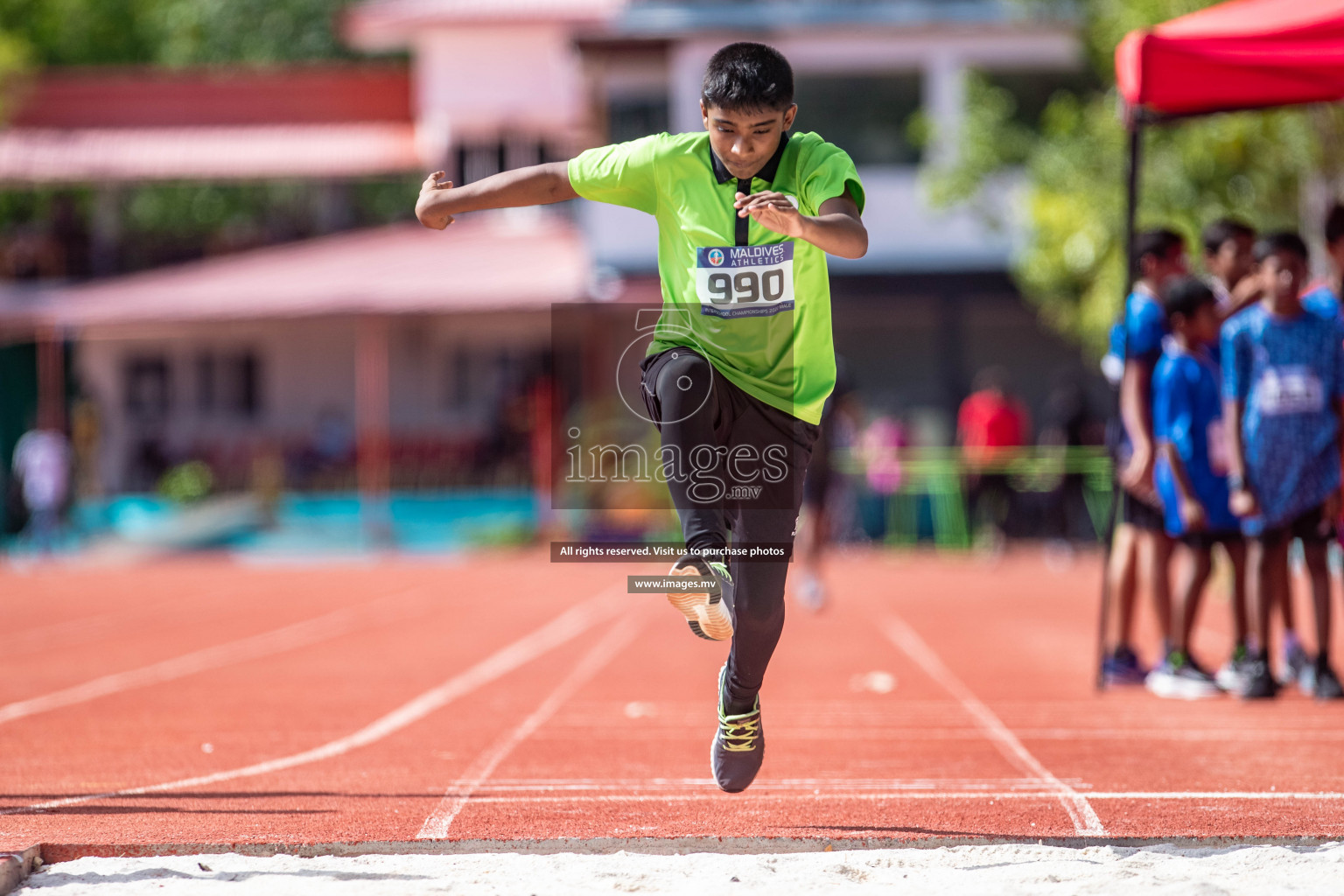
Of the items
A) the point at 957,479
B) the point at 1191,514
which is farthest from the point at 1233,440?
the point at 957,479

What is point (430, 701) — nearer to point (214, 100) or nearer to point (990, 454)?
point (990, 454)

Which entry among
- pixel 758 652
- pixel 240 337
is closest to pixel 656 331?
pixel 758 652

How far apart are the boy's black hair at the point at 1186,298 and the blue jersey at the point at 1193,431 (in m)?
0.19

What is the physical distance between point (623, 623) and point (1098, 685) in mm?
5260

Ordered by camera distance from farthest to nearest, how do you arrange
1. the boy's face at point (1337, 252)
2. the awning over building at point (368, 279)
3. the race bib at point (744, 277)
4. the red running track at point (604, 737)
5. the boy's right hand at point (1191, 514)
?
the awning over building at point (368, 279) < the boy's right hand at point (1191, 514) < the boy's face at point (1337, 252) < the red running track at point (604, 737) < the race bib at point (744, 277)

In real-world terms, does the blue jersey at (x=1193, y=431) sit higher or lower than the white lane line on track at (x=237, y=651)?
higher

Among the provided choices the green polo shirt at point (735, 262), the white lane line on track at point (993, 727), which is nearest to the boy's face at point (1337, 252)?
the white lane line on track at point (993, 727)

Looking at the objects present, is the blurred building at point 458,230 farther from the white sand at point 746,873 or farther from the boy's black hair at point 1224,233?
the white sand at point 746,873

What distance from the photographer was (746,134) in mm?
4074

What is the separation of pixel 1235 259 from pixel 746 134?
454 cm

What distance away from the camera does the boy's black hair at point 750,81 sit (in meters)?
4.02

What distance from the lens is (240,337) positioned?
27.6 m

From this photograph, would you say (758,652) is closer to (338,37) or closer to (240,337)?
(240,337)

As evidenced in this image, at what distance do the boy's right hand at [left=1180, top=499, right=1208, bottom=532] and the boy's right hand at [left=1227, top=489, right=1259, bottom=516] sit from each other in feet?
0.83
